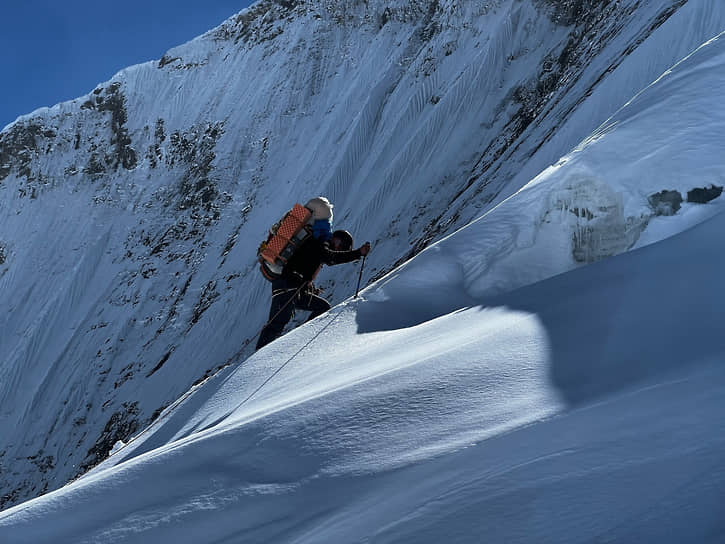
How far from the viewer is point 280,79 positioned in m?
29.2

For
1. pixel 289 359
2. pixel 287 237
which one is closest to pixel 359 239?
pixel 287 237

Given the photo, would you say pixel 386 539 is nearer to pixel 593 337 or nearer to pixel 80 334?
pixel 593 337

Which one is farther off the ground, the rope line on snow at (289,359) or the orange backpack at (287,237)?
the orange backpack at (287,237)

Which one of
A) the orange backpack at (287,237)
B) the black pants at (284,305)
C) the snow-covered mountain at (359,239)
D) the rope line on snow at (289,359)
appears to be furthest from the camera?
the black pants at (284,305)

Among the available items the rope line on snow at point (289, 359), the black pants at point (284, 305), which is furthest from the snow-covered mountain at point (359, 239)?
the black pants at point (284, 305)

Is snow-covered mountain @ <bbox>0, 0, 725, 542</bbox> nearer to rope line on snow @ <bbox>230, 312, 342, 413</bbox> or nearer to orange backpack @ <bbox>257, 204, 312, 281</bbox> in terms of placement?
rope line on snow @ <bbox>230, 312, 342, 413</bbox>

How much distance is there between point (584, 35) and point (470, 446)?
16.4m

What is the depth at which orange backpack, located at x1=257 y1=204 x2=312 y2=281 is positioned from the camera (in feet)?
21.0

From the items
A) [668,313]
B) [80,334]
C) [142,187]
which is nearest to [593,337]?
[668,313]

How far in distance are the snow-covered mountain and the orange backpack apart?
50.6 inches

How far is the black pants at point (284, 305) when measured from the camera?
21.4 feet

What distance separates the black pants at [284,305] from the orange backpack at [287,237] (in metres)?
0.24

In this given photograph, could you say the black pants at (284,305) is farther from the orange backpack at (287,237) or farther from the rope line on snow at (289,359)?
the rope line on snow at (289,359)

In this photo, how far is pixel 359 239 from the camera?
17.7 m
